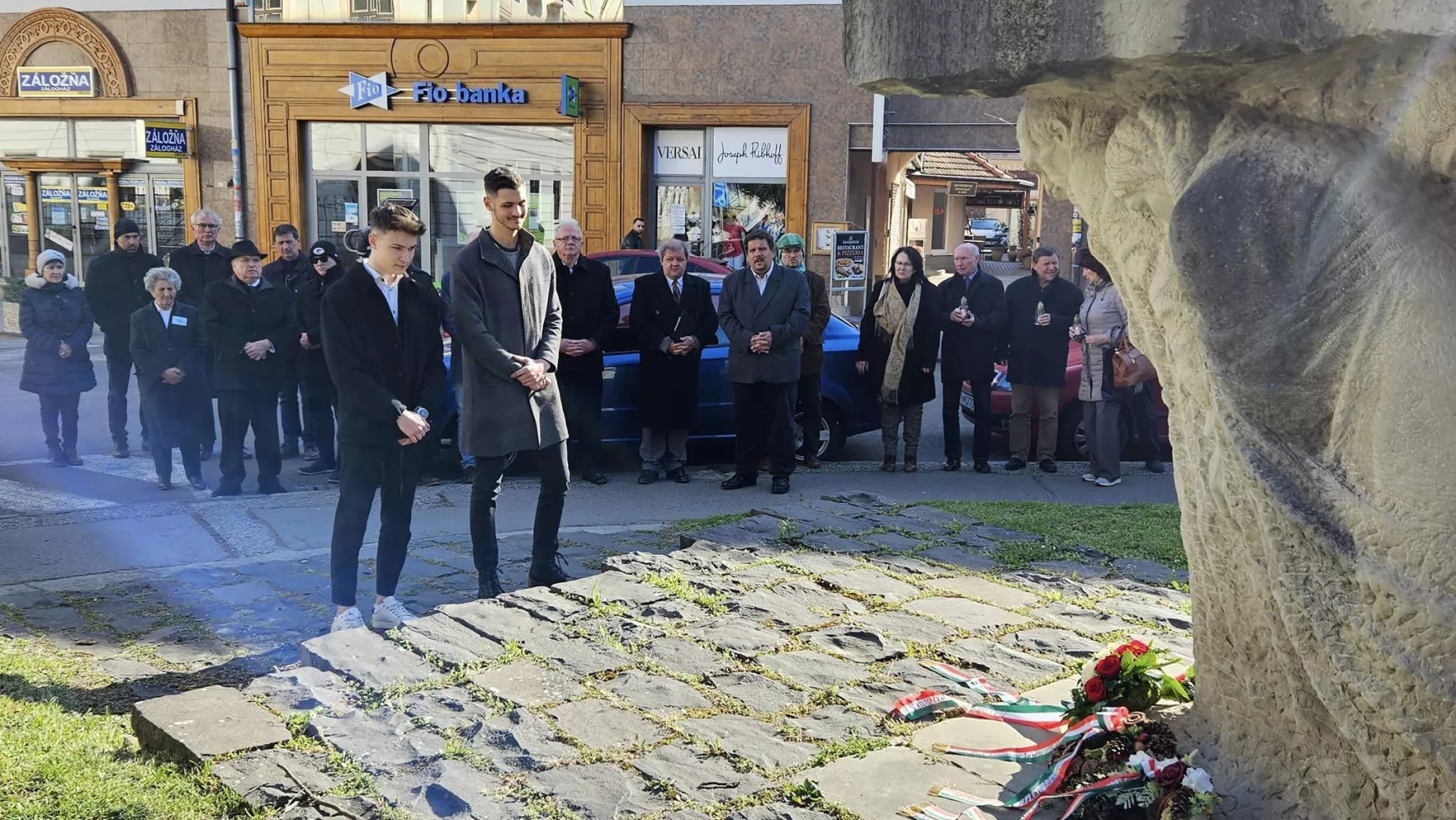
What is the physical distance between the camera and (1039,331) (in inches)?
384

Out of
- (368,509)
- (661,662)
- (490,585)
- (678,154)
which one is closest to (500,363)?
(368,509)

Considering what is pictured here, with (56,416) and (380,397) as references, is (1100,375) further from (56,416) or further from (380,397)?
(56,416)

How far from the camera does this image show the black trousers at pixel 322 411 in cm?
955

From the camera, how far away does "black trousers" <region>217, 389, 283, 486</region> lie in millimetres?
8836

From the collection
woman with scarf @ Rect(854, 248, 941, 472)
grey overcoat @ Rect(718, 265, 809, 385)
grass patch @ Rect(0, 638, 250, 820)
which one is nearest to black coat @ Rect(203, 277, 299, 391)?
grey overcoat @ Rect(718, 265, 809, 385)

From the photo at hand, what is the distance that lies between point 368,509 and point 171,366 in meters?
4.17

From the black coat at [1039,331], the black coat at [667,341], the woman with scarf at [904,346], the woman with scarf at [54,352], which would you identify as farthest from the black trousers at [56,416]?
the black coat at [1039,331]

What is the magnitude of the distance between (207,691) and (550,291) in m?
2.69

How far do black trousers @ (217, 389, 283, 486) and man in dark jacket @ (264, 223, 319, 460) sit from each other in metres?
0.86

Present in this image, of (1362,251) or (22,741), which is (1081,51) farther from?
(22,741)

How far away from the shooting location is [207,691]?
14.1 ft

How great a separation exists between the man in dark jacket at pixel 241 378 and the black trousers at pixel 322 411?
477 mm

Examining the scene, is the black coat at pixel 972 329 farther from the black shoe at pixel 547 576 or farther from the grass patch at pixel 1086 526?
the black shoe at pixel 547 576

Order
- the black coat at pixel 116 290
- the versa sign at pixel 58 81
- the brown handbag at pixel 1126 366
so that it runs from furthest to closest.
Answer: the versa sign at pixel 58 81
the black coat at pixel 116 290
the brown handbag at pixel 1126 366
